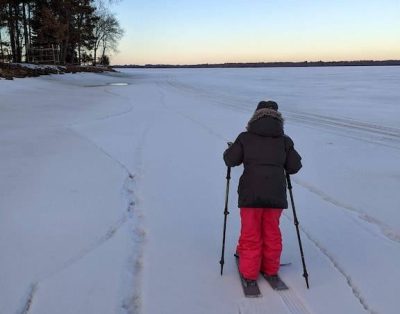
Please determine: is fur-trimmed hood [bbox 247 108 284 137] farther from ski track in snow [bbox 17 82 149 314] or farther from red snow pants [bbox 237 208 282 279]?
ski track in snow [bbox 17 82 149 314]

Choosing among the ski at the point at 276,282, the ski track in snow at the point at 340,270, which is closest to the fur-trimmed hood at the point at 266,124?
the ski at the point at 276,282

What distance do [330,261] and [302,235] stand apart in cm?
72

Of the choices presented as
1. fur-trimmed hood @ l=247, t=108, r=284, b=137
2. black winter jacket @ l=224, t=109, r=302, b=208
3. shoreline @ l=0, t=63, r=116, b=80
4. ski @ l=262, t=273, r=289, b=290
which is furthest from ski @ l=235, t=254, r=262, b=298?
shoreline @ l=0, t=63, r=116, b=80

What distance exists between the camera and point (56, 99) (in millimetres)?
19406

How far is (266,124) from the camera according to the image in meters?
4.04

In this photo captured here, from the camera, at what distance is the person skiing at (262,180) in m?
4.07

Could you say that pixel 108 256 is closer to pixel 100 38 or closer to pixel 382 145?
pixel 382 145

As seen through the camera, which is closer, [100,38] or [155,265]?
[155,265]

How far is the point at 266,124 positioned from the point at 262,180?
50cm

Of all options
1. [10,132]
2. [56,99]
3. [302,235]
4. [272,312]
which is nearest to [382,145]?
[302,235]

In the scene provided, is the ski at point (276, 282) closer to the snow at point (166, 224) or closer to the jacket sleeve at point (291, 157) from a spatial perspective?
the snow at point (166, 224)

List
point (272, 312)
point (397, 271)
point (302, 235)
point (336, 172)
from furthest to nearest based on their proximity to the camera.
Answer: point (336, 172) → point (302, 235) → point (397, 271) → point (272, 312)

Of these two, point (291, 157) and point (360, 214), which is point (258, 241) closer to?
point (291, 157)

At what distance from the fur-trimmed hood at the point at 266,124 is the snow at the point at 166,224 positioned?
143 centimetres
